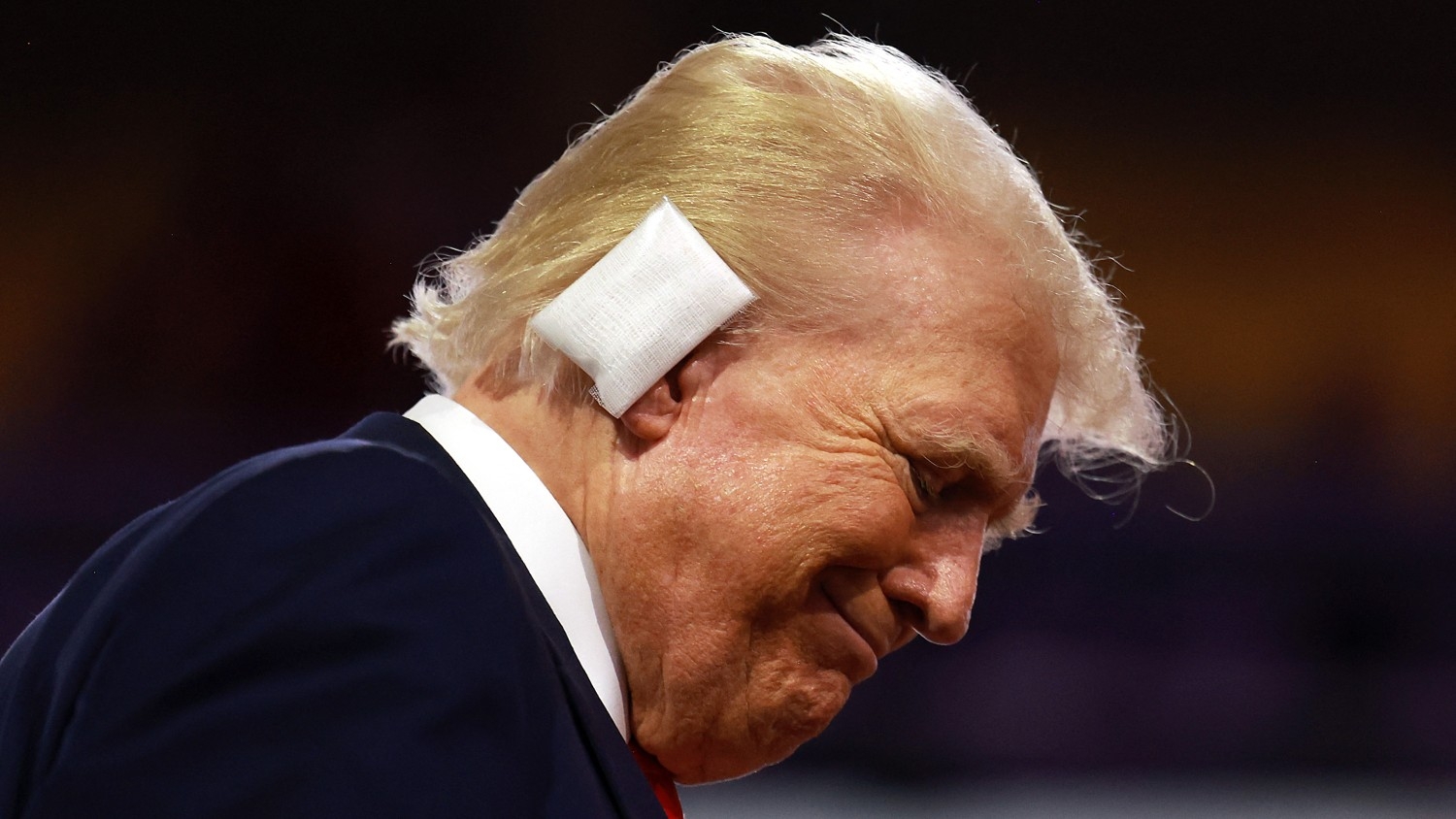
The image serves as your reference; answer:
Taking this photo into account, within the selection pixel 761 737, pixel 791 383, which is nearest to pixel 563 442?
pixel 791 383

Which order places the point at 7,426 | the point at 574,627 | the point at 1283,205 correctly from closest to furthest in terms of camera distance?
1. the point at 574,627
2. the point at 7,426
3. the point at 1283,205

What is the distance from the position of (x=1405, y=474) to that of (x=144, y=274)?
225cm

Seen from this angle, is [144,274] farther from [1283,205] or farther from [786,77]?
[1283,205]

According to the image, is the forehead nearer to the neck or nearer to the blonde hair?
the blonde hair

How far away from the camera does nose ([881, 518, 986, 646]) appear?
110 centimetres

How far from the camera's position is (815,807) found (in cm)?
229

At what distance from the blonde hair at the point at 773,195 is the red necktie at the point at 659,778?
11.6 inches

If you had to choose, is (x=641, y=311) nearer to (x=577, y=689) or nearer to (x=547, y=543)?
(x=547, y=543)

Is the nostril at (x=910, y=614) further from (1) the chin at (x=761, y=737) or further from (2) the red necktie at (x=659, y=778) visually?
(2) the red necktie at (x=659, y=778)

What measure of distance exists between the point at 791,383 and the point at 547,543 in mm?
224

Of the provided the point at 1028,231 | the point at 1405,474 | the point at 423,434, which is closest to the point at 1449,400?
the point at 1405,474

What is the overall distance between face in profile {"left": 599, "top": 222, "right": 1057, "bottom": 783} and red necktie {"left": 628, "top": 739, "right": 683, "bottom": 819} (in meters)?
0.02

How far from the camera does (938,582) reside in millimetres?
1113

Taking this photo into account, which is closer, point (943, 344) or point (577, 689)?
point (577, 689)
